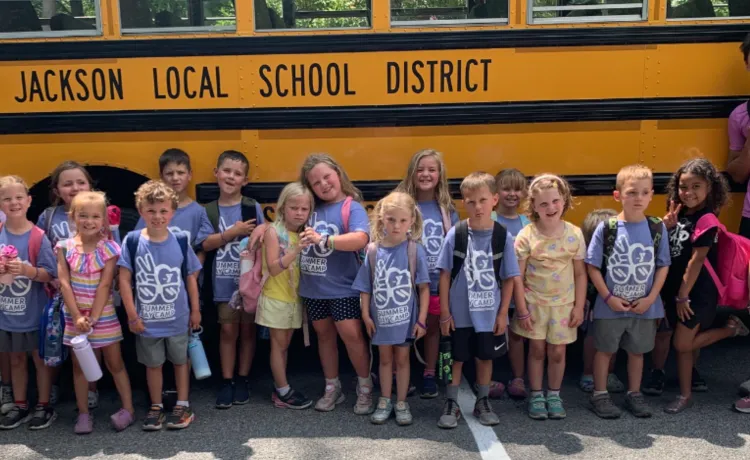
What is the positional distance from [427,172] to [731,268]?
1498mm

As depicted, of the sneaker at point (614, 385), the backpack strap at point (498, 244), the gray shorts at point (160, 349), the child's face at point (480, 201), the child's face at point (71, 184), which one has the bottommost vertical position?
the sneaker at point (614, 385)

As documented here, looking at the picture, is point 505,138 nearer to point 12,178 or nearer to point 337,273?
point 337,273

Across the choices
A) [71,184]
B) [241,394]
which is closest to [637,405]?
[241,394]

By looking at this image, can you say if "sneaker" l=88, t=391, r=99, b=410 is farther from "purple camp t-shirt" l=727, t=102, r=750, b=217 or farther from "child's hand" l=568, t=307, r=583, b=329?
"purple camp t-shirt" l=727, t=102, r=750, b=217

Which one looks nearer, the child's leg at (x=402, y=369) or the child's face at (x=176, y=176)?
the child's leg at (x=402, y=369)

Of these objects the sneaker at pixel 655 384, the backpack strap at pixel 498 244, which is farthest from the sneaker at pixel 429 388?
the sneaker at pixel 655 384

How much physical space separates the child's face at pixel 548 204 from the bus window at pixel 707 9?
47.2 inches

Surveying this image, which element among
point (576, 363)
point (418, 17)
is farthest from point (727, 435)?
point (418, 17)

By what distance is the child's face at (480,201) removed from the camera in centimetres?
329

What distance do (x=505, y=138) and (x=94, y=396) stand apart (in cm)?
243

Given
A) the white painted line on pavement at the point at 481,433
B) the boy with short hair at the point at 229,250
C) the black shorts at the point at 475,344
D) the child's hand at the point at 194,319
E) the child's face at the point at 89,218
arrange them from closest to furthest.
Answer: the white painted line on pavement at the point at 481,433, the child's face at the point at 89,218, the black shorts at the point at 475,344, the child's hand at the point at 194,319, the boy with short hair at the point at 229,250

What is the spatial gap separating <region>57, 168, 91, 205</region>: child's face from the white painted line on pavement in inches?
82.5

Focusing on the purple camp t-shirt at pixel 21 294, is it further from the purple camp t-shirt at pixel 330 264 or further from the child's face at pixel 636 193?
the child's face at pixel 636 193

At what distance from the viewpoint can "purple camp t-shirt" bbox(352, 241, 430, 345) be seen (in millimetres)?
3373
